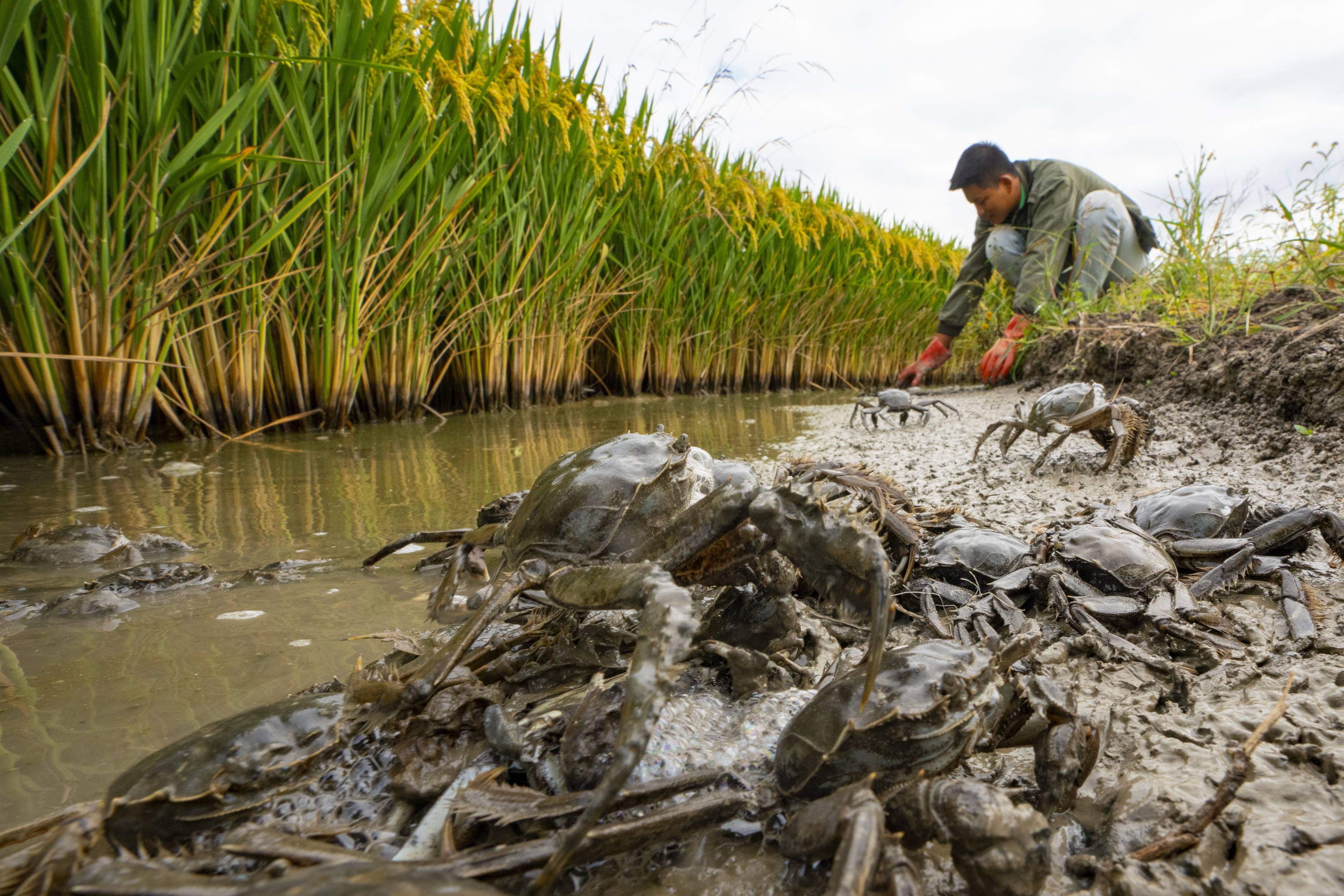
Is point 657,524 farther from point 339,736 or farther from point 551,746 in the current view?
point 339,736

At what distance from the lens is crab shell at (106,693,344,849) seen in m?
0.85

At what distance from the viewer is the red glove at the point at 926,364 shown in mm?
8344

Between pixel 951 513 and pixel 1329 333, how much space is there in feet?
7.85

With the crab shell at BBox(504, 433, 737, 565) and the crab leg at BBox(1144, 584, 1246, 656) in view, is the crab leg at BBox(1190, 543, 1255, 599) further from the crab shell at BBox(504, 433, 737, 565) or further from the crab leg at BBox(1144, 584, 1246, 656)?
the crab shell at BBox(504, 433, 737, 565)

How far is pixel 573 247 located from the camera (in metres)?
5.61

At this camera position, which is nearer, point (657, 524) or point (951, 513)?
point (657, 524)

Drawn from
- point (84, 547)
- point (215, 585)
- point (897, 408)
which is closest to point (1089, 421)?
point (897, 408)

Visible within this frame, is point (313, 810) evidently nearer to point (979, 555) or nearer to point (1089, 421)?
point (979, 555)

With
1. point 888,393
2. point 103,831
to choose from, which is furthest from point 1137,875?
point 888,393

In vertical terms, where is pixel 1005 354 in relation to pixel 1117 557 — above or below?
above

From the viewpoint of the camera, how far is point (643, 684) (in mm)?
781

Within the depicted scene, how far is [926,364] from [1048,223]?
2.00 metres

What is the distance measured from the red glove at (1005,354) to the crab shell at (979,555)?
19.0ft

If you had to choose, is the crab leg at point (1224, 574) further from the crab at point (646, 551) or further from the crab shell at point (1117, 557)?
the crab at point (646, 551)
